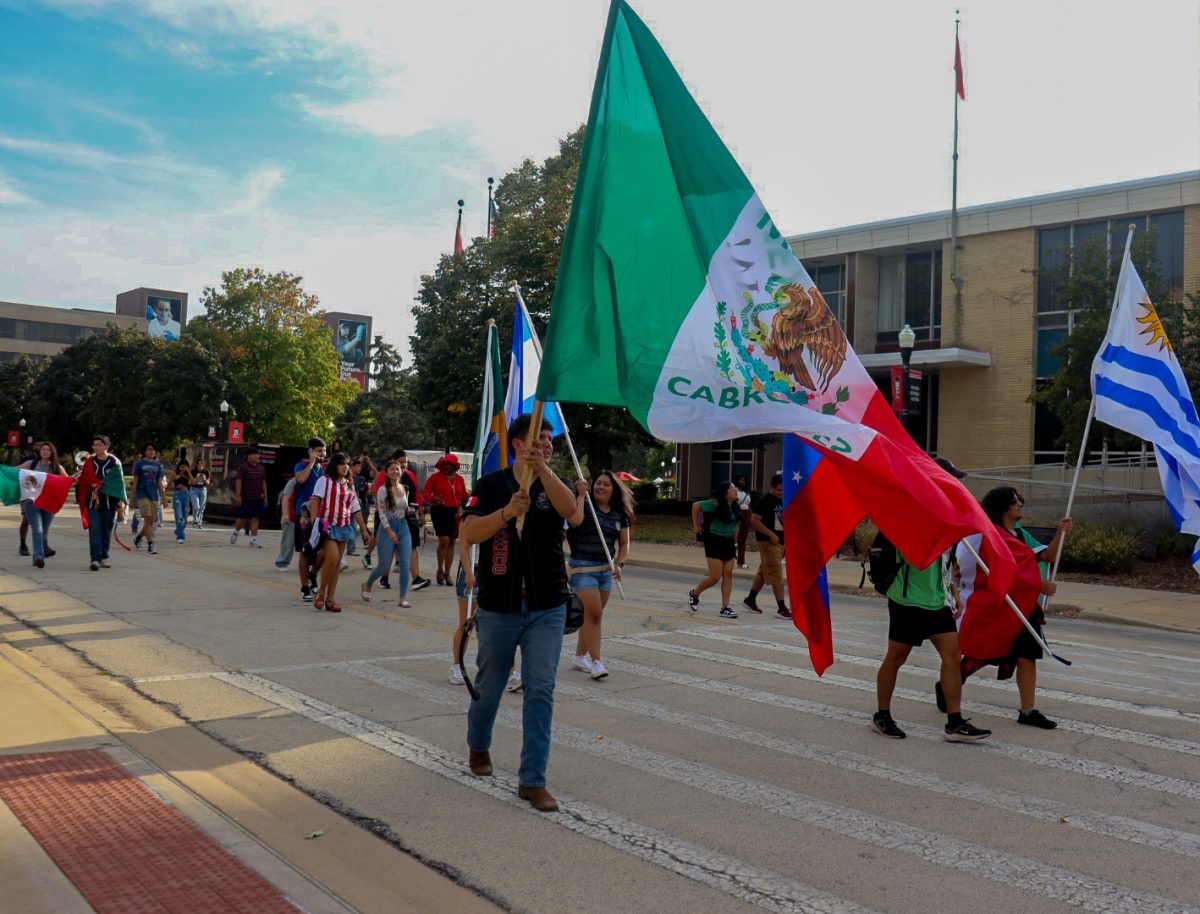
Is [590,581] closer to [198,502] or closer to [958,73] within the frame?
[198,502]

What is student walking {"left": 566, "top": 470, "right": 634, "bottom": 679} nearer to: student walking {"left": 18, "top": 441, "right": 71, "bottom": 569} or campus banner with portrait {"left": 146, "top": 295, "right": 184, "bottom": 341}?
student walking {"left": 18, "top": 441, "right": 71, "bottom": 569}

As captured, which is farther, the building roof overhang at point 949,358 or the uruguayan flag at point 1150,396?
the building roof overhang at point 949,358

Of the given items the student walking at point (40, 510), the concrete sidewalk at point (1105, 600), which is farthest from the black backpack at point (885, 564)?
the student walking at point (40, 510)

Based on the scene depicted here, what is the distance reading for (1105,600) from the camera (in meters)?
16.2

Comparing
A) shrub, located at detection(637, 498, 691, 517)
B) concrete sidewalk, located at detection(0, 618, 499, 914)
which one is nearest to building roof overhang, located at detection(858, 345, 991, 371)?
shrub, located at detection(637, 498, 691, 517)

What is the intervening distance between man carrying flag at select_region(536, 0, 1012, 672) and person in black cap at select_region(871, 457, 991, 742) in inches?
29.2

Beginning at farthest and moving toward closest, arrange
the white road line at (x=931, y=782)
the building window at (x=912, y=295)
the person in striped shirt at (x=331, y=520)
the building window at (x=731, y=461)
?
1. the building window at (x=731, y=461)
2. the building window at (x=912, y=295)
3. the person in striped shirt at (x=331, y=520)
4. the white road line at (x=931, y=782)

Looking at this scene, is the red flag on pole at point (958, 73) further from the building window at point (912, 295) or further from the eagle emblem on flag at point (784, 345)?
the eagle emblem on flag at point (784, 345)

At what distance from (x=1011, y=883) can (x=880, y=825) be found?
808 millimetres

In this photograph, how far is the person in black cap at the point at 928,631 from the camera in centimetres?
682

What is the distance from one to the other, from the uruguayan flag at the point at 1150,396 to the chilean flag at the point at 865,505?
238cm

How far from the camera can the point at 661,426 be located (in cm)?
554

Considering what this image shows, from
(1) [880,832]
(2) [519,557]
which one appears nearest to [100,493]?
(2) [519,557]

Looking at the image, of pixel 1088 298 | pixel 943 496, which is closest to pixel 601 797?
pixel 943 496
